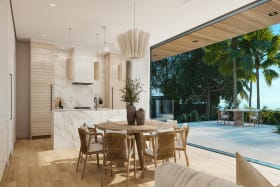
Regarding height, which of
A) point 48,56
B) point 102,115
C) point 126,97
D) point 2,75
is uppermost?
point 48,56

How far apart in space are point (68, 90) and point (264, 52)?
7375 mm

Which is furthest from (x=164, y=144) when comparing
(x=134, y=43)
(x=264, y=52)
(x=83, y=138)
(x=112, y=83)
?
(x=264, y=52)

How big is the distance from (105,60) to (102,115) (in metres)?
2.81

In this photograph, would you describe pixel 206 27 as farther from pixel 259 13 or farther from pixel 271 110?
pixel 271 110

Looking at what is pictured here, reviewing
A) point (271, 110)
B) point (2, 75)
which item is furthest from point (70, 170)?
point (271, 110)

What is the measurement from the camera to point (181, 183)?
3.11 ft

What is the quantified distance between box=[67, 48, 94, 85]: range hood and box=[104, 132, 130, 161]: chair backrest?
4.28 metres

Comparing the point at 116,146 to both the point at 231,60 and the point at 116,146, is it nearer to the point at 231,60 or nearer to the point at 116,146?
the point at 116,146

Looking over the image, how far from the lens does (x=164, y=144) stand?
3340mm

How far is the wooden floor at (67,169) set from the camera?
3.22m

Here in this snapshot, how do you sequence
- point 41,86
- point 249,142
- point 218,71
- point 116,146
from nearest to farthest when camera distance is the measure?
point 116,146, point 249,142, point 41,86, point 218,71

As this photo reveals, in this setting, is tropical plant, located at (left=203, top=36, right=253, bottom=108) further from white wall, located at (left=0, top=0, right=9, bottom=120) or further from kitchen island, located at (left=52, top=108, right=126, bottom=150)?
white wall, located at (left=0, top=0, right=9, bottom=120)

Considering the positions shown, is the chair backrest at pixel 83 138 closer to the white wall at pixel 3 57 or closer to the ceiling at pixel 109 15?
the white wall at pixel 3 57

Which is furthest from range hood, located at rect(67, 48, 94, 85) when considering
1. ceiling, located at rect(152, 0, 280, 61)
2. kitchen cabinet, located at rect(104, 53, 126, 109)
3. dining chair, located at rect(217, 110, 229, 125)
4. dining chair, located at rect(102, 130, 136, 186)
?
dining chair, located at rect(217, 110, 229, 125)
